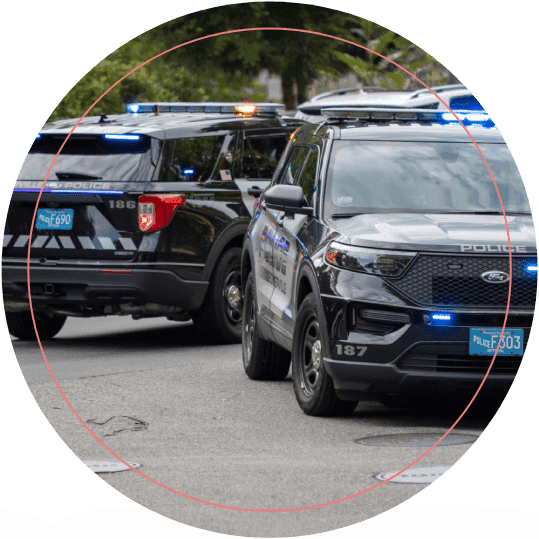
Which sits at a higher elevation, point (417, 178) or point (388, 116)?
point (388, 116)

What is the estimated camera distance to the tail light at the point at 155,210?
820 centimetres

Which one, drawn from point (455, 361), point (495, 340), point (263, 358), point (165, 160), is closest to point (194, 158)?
point (165, 160)

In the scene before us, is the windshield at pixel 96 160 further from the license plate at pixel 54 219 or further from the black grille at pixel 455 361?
the black grille at pixel 455 361

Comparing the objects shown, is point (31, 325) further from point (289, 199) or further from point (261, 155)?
point (289, 199)

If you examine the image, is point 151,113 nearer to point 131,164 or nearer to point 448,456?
point 131,164

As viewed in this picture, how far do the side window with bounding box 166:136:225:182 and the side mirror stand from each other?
93.6 inches

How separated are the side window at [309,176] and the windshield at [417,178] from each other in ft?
0.52

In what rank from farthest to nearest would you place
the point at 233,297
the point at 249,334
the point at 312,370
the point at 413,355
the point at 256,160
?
the point at 256,160 < the point at 233,297 < the point at 249,334 < the point at 312,370 < the point at 413,355

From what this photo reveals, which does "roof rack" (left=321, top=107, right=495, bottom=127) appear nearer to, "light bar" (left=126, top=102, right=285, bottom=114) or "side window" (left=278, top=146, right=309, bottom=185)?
"side window" (left=278, top=146, right=309, bottom=185)

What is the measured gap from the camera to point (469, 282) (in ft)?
16.5

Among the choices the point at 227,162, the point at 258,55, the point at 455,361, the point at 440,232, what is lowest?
the point at 455,361

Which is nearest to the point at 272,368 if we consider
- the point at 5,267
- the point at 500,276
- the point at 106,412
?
the point at 106,412

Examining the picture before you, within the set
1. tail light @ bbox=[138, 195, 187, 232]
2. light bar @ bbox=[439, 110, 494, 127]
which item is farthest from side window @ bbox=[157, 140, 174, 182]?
light bar @ bbox=[439, 110, 494, 127]

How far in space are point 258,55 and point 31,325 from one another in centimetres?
299
